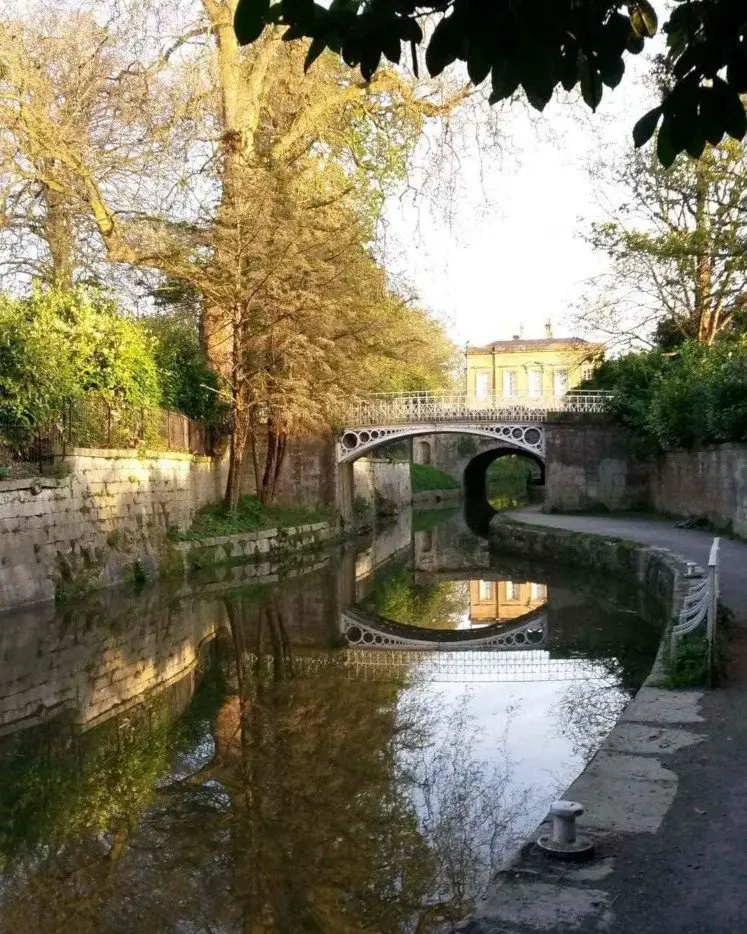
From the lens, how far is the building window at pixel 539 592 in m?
14.2

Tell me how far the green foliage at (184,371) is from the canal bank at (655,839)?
1493cm

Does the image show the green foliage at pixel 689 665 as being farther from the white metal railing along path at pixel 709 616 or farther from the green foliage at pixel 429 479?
the green foliage at pixel 429 479

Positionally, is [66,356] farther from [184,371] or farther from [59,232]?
[184,371]

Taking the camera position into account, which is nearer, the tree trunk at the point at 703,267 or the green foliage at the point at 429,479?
the tree trunk at the point at 703,267

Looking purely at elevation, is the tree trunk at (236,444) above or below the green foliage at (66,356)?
below

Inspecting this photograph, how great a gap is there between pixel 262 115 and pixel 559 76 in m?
20.1

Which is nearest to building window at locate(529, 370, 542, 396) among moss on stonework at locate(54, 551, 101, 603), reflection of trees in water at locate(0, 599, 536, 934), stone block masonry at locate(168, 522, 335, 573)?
stone block masonry at locate(168, 522, 335, 573)

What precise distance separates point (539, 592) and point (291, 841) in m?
10.5

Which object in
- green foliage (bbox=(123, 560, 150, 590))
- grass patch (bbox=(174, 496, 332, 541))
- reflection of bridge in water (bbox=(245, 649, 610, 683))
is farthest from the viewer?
grass patch (bbox=(174, 496, 332, 541))

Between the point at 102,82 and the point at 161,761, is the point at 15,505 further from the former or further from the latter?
the point at 102,82

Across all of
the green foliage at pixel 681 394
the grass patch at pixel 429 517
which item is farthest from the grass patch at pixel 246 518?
the green foliage at pixel 681 394

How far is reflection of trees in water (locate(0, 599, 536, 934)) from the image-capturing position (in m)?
4.00

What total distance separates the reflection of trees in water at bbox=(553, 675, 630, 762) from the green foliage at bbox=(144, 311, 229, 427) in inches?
495

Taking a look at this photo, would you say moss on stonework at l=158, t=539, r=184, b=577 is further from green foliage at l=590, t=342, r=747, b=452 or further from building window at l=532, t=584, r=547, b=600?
green foliage at l=590, t=342, r=747, b=452
